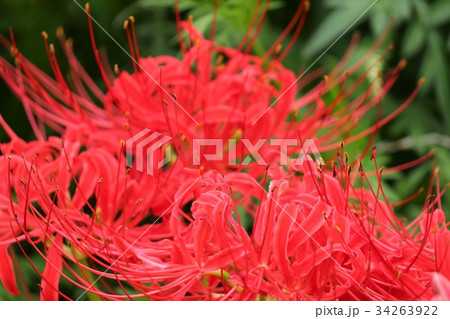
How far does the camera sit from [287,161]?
81 cm

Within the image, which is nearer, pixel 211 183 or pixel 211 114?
pixel 211 183

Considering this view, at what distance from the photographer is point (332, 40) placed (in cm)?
134

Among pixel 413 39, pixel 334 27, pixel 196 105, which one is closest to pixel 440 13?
pixel 413 39

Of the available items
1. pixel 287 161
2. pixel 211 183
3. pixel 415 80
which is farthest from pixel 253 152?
pixel 415 80

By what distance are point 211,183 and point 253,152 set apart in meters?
0.18

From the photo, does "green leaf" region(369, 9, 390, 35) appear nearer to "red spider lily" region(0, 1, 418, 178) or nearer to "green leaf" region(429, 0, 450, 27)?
"green leaf" region(429, 0, 450, 27)

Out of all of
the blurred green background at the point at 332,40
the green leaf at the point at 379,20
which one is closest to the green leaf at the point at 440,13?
the blurred green background at the point at 332,40

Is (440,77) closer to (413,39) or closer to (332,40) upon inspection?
(413,39)

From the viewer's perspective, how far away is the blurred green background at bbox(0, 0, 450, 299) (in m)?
1.29

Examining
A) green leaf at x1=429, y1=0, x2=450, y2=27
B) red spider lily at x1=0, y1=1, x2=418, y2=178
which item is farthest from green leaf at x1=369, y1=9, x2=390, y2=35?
red spider lily at x1=0, y1=1, x2=418, y2=178

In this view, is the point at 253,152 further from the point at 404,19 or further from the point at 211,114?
the point at 404,19

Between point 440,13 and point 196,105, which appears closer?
point 196,105

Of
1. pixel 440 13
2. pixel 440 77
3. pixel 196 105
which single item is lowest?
pixel 196 105
